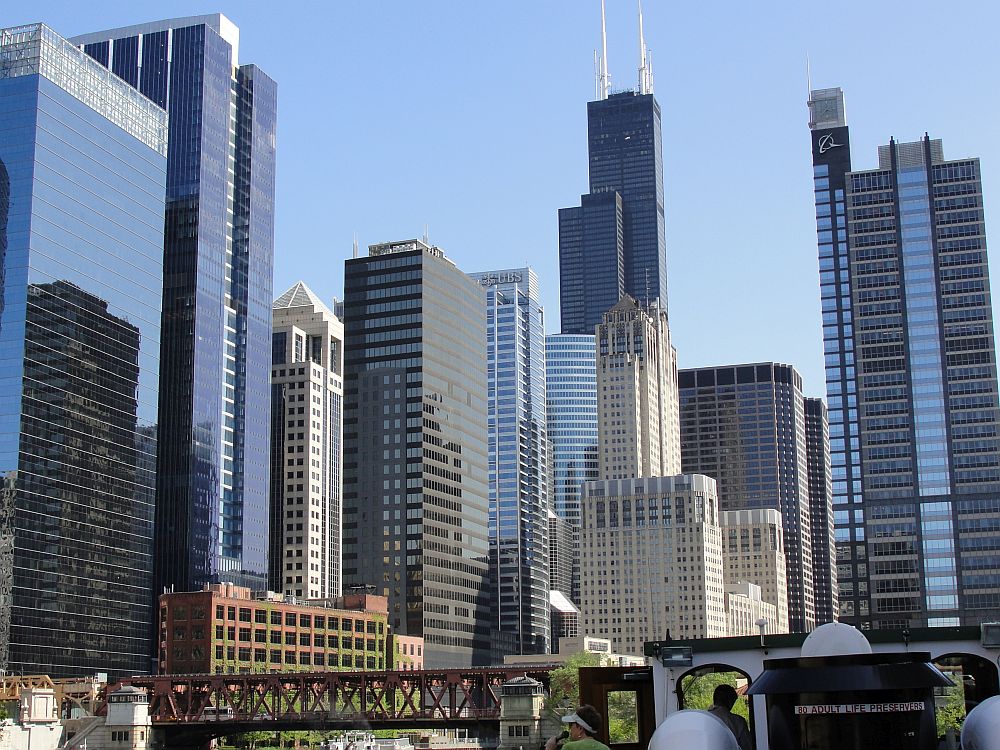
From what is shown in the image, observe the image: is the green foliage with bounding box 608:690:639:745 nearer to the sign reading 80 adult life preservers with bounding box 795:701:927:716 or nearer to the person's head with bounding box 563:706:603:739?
the person's head with bounding box 563:706:603:739

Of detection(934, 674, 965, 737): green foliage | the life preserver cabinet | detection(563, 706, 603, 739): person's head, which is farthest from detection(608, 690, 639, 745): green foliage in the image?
the life preserver cabinet

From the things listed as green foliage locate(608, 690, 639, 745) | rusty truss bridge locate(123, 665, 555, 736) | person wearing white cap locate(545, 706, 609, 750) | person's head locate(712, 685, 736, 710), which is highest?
person's head locate(712, 685, 736, 710)

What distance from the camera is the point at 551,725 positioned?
117375 millimetres

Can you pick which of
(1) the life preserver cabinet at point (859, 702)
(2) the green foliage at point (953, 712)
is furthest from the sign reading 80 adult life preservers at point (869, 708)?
(2) the green foliage at point (953, 712)

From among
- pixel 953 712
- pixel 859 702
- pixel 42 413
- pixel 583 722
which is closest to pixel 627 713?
pixel 583 722

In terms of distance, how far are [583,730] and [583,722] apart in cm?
10

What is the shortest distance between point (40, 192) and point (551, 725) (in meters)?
117

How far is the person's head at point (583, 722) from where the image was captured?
1655 centimetres

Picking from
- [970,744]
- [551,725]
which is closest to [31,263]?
[551,725]

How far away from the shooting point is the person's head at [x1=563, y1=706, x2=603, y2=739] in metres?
16.5

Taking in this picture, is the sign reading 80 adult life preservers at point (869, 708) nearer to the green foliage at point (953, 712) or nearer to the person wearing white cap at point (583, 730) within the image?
the green foliage at point (953, 712)

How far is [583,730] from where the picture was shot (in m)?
16.5

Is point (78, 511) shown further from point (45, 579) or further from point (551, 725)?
point (551, 725)

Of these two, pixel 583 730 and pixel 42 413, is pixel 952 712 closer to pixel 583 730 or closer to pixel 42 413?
pixel 583 730
